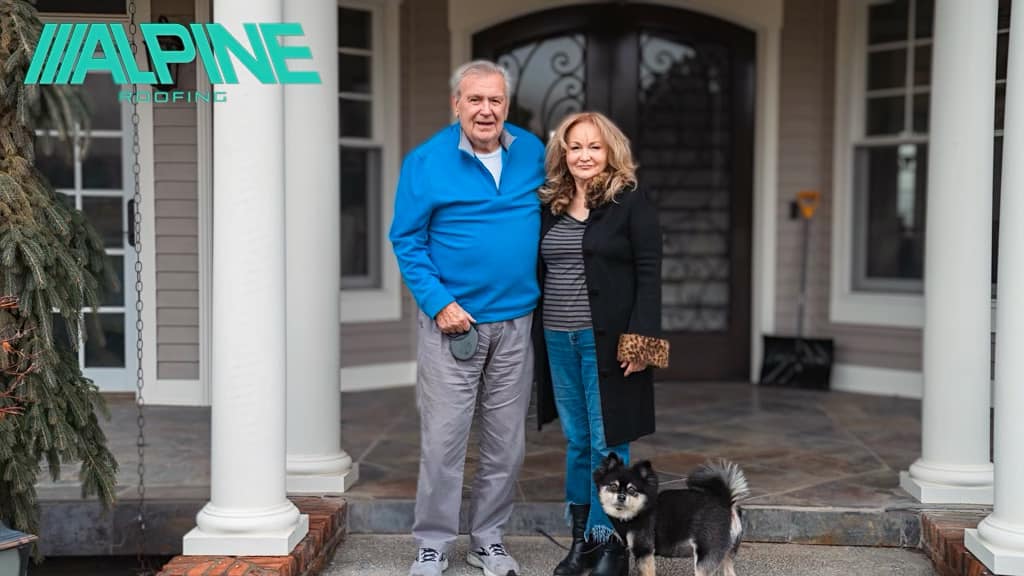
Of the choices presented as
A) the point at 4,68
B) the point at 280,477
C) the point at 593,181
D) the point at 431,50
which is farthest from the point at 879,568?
the point at 431,50

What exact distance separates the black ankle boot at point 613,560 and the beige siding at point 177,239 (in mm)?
2960

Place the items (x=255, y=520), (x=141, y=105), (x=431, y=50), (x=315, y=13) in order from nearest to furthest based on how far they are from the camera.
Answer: (x=255, y=520) < (x=315, y=13) < (x=141, y=105) < (x=431, y=50)

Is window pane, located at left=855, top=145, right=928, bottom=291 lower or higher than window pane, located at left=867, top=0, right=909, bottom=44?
lower

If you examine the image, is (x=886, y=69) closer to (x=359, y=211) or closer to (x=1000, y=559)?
(x=359, y=211)

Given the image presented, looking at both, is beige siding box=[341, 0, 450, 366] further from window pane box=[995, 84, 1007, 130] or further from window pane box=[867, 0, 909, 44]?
window pane box=[995, 84, 1007, 130]

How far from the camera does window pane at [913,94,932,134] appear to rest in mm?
6230

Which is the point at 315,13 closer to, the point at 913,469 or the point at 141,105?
the point at 141,105

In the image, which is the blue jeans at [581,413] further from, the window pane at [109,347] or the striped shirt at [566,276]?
the window pane at [109,347]

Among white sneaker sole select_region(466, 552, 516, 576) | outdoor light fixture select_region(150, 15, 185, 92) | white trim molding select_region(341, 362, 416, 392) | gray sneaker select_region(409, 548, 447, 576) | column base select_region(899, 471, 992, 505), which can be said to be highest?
outdoor light fixture select_region(150, 15, 185, 92)

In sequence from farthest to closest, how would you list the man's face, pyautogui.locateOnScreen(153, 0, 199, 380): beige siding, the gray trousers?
pyautogui.locateOnScreen(153, 0, 199, 380): beige siding
the gray trousers
the man's face

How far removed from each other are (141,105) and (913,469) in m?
4.25

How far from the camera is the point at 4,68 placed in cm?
313

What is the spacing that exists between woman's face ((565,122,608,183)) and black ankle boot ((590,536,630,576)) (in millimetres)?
1180

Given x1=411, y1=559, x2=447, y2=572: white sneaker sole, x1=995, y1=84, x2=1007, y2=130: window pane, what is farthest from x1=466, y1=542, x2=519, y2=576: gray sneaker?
x1=995, y1=84, x2=1007, y2=130: window pane
